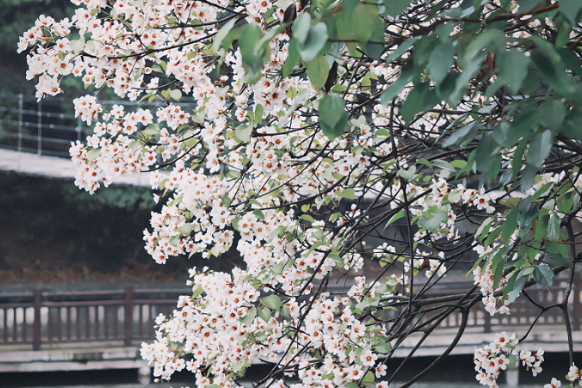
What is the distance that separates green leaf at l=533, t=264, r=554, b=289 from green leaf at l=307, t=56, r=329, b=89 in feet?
3.18

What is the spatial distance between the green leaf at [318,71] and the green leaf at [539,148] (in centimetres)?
36

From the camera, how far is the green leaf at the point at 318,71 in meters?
0.75

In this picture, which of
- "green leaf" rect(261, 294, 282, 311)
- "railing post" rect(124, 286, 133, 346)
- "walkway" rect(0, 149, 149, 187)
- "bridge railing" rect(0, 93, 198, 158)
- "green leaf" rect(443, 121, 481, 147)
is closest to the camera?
"green leaf" rect(443, 121, 481, 147)

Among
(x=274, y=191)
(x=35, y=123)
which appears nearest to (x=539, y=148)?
(x=274, y=191)

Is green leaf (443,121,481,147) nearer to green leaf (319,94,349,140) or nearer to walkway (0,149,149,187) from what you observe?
green leaf (319,94,349,140)

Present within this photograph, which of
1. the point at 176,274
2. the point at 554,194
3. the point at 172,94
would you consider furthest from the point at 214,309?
the point at 176,274

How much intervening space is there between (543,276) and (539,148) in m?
0.75

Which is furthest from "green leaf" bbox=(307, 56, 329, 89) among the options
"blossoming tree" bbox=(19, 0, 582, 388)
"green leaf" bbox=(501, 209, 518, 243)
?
"green leaf" bbox=(501, 209, 518, 243)

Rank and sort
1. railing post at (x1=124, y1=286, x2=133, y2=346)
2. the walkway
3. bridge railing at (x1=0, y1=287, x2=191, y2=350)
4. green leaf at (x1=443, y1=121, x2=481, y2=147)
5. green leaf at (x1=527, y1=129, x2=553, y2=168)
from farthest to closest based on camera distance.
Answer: the walkway < railing post at (x1=124, y1=286, x2=133, y2=346) < bridge railing at (x1=0, y1=287, x2=191, y2=350) < green leaf at (x1=443, y1=121, x2=481, y2=147) < green leaf at (x1=527, y1=129, x2=553, y2=168)

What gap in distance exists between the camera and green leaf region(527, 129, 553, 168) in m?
0.73

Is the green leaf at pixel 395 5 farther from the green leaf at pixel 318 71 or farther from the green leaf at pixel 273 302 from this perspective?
the green leaf at pixel 273 302

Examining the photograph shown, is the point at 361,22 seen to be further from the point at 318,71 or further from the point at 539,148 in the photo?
the point at 539,148

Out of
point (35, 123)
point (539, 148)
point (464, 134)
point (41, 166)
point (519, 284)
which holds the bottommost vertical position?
point (519, 284)

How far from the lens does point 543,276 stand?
1.35m
